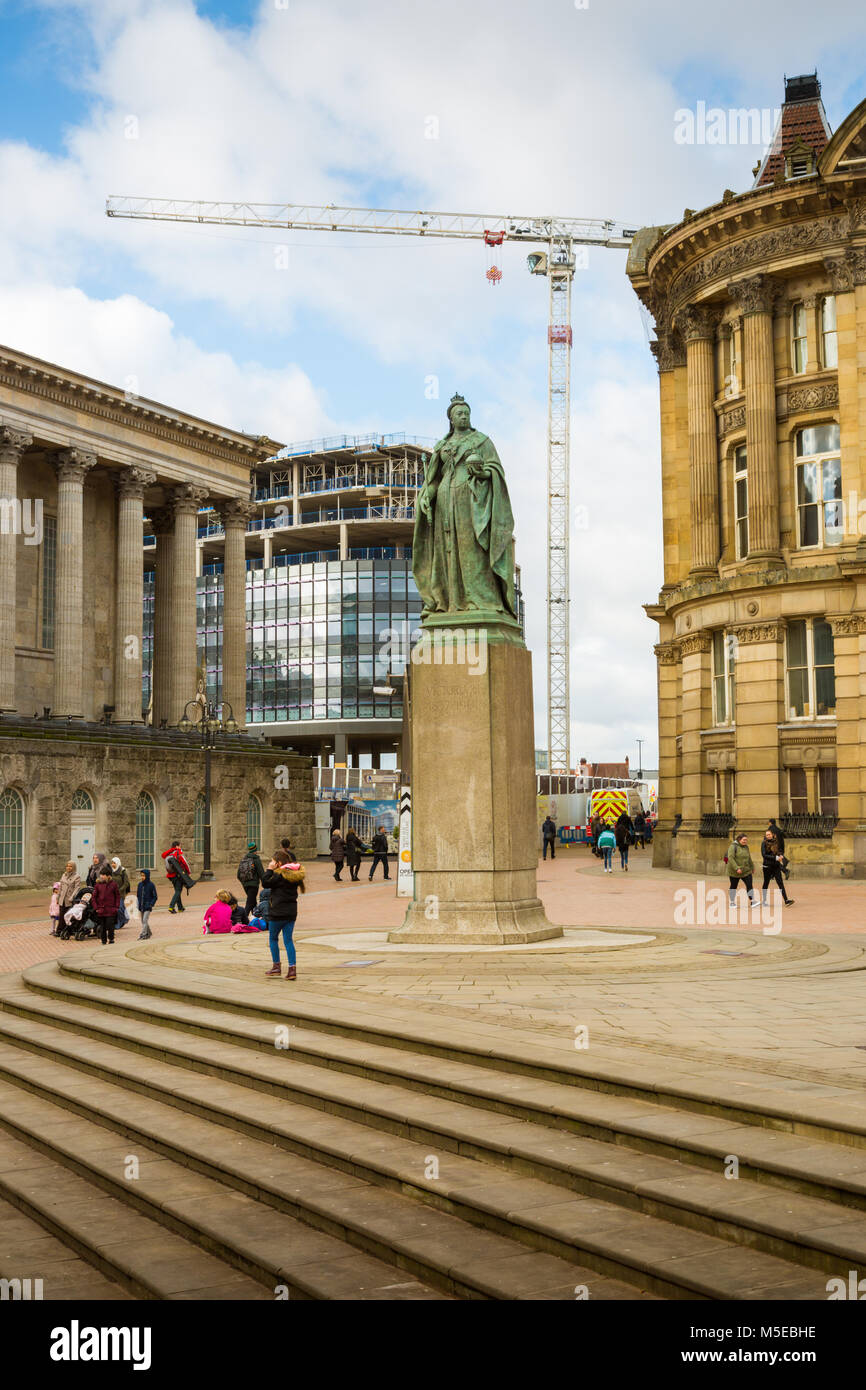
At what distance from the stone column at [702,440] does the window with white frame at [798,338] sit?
9.73 feet

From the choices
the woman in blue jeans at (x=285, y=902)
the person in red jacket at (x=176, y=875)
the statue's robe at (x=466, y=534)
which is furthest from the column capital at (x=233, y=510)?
the woman in blue jeans at (x=285, y=902)

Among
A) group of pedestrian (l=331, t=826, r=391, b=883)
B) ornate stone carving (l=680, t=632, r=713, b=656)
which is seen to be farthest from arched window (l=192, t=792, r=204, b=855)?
ornate stone carving (l=680, t=632, r=713, b=656)

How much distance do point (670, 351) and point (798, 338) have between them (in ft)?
23.2

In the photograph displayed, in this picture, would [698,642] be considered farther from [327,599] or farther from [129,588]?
[327,599]

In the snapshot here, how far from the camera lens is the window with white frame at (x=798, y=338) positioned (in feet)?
126

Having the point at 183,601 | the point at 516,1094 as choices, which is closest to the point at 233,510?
the point at 183,601

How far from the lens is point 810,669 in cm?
3700

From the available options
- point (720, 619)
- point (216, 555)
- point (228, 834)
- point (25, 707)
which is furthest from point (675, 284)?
point (216, 555)

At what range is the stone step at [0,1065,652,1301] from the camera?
6125mm

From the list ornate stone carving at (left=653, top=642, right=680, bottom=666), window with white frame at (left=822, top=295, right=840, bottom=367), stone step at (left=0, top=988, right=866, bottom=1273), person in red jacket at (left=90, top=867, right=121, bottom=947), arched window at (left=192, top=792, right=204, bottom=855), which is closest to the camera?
stone step at (left=0, top=988, right=866, bottom=1273)

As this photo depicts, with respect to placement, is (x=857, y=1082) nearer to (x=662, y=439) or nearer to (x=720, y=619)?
(x=720, y=619)

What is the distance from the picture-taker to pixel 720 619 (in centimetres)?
3878

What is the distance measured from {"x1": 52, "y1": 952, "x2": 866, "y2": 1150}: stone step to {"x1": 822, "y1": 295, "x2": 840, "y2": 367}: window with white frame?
30456 millimetres

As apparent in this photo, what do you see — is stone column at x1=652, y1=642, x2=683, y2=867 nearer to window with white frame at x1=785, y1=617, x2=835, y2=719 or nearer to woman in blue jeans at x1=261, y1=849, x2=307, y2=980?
window with white frame at x1=785, y1=617, x2=835, y2=719
